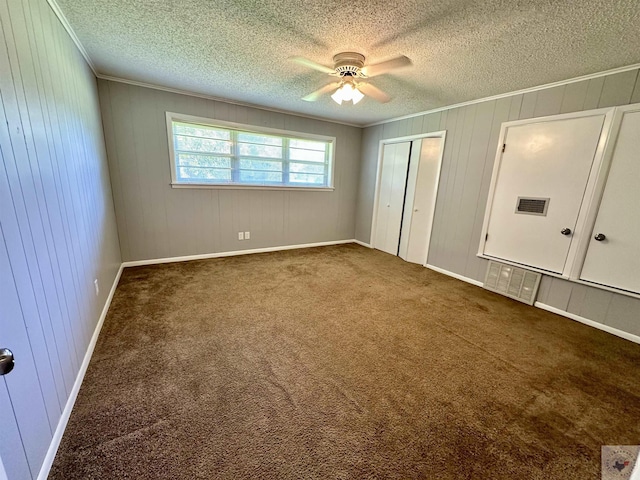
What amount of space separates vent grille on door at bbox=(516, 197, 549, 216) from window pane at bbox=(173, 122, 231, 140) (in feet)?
13.6

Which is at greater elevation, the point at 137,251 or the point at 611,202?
the point at 611,202

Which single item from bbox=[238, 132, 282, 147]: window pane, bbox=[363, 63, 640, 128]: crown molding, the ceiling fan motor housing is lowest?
bbox=[238, 132, 282, 147]: window pane

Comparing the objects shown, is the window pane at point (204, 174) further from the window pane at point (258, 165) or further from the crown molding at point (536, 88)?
the crown molding at point (536, 88)

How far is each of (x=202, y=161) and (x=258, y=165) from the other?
2.88ft

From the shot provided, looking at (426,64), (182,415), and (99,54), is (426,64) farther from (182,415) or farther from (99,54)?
(182,415)

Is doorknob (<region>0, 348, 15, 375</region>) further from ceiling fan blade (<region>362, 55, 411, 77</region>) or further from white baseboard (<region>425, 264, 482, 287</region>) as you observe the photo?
white baseboard (<region>425, 264, 482, 287</region>)

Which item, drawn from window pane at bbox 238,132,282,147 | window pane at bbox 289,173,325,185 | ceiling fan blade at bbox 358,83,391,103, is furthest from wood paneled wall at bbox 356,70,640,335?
window pane at bbox 238,132,282,147

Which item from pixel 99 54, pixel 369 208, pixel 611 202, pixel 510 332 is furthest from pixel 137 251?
pixel 611 202

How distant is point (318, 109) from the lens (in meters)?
4.17

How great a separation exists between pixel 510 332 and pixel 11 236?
3.55 metres

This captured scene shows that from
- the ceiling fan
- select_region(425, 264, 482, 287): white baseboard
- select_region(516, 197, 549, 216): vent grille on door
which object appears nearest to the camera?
the ceiling fan

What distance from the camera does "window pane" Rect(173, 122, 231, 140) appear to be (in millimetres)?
3748

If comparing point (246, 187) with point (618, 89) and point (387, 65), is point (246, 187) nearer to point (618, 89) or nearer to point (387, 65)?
point (387, 65)

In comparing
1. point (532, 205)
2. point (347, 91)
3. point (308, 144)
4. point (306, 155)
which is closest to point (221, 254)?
point (306, 155)
